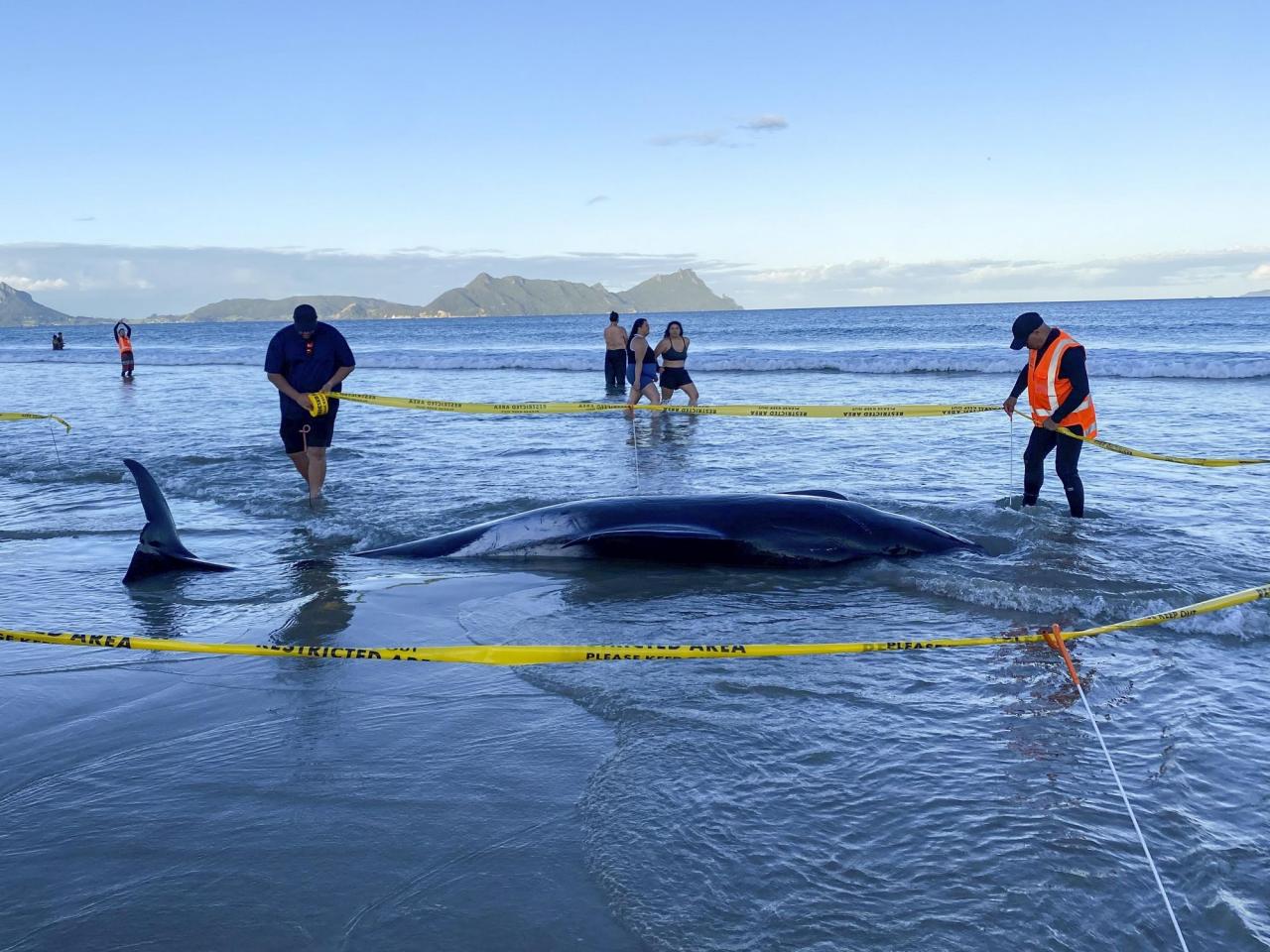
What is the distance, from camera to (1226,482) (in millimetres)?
9469

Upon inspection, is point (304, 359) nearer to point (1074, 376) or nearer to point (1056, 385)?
point (1056, 385)

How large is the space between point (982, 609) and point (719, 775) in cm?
280

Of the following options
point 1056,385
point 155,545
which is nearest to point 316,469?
point 155,545

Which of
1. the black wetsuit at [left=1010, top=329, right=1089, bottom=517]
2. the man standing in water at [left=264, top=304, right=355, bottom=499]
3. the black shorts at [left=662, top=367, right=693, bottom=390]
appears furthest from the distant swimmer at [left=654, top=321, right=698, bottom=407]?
the black wetsuit at [left=1010, top=329, right=1089, bottom=517]

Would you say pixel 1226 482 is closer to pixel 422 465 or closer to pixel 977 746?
pixel 977 746

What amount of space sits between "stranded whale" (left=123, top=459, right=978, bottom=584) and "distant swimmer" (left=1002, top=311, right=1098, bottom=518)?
172 centimetres

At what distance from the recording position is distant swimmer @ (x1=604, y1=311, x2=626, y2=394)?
77.0 ft

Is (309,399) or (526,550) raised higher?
(309,399)

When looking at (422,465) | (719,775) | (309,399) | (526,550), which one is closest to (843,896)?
(719,775)

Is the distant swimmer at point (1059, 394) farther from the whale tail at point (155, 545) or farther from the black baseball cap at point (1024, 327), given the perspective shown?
the whale tail at point (155, 545)

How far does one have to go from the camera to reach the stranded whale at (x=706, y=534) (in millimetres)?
6746

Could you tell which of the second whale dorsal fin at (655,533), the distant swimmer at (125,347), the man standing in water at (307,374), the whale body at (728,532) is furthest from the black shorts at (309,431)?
the distant swimmer at (125,347)

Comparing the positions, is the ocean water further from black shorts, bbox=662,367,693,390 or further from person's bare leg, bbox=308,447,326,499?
black shorts, bbox=662,367,693,390

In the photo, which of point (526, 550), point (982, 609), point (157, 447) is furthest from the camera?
point (157, 447)
